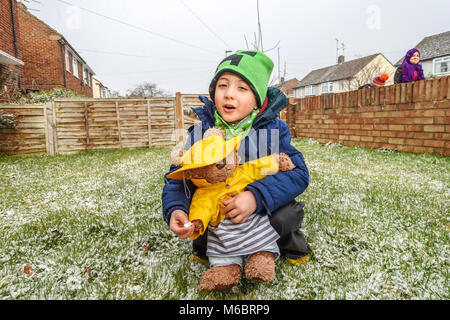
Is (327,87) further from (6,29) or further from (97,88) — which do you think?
(6,29)

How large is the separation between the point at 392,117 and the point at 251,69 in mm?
5997

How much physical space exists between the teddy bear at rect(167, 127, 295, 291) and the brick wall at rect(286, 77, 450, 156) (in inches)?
217

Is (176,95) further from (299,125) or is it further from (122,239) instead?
(122,239)

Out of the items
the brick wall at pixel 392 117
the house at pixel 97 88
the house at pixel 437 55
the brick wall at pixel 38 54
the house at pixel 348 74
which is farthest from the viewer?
the house at pixel 97 88

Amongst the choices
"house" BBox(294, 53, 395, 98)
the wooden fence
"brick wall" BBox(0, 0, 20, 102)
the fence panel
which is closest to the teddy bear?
the wooden fence

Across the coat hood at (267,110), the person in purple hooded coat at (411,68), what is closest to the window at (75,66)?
the person in purple hooded coat at (411,68)

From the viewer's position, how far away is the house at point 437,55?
25.6 meters

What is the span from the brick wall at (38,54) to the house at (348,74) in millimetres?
31705

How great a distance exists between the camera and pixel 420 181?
11.5 ft

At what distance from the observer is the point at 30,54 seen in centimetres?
1630

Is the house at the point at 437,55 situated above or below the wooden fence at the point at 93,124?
above

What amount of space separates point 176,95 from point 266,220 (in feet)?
34.6

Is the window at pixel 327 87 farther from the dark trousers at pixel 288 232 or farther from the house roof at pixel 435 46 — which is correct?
the dark trousers at pixel 288 232

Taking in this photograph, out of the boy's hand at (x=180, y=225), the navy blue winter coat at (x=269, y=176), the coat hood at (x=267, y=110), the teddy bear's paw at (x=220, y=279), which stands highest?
the coat hood at (x=267, y=110)
